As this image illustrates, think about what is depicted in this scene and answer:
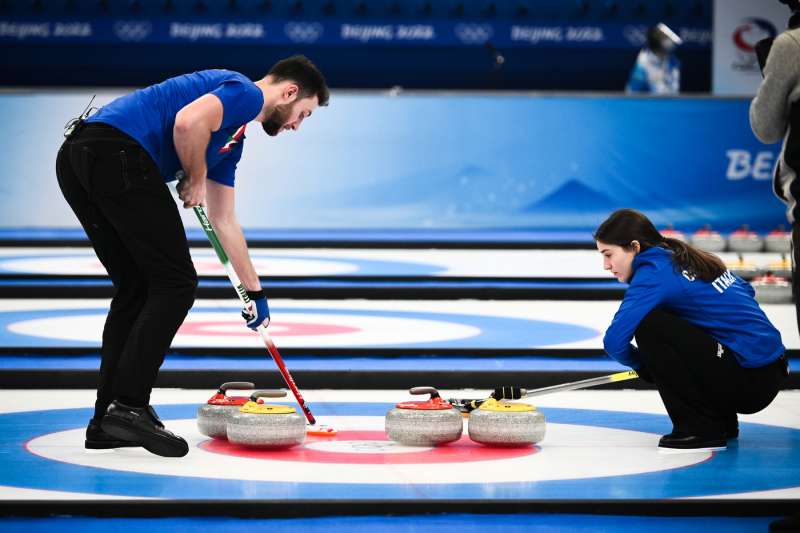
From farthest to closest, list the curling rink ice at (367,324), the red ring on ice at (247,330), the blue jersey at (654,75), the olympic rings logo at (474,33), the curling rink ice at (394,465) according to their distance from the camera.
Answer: the olympic rings logo at (474,33)
the blue jersey at (654,75)
the red ring on ice at (247,330)
the curling rink ice at (367,324)
the curling rink ice at (394,465)

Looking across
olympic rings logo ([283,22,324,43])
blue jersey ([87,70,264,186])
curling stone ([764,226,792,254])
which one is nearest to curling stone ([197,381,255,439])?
blue jersey ([87,70,264,186])

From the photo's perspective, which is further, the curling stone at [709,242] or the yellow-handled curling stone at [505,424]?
the curling stone at [709,242]

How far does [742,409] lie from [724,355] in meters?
0.20

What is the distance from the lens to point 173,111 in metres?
3.29

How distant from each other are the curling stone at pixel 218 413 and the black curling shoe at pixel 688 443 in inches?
44.7

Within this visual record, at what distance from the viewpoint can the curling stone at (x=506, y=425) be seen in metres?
3.29

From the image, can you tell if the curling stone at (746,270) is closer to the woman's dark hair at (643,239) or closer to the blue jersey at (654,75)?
the woman's dark hair at (643,239)

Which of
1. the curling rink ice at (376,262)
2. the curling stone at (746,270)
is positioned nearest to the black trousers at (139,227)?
the curling rink ice at (376,262)

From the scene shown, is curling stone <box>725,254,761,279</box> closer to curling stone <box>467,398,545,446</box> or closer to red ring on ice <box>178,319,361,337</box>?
red ring on ice <box>178,319,361,337</box>

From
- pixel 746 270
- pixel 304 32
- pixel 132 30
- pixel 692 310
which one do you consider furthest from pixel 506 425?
pixel 132 30

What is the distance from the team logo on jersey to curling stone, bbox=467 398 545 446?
38.1 inches

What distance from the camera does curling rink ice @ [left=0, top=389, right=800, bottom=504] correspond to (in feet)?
9.14

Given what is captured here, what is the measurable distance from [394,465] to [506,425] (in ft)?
1.14

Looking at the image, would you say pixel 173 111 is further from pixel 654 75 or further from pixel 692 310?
pixel 654 75
